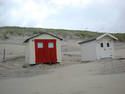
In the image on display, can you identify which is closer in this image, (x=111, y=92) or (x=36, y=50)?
(x=111, y=92)

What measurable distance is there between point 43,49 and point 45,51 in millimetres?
281

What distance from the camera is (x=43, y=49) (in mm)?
15445

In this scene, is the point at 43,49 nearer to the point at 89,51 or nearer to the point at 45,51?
the point at 45,51

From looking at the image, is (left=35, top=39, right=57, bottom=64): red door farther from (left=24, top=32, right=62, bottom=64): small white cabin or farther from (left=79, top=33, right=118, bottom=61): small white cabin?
(left=79, top=33, right=118, bottom=61): small white cabin

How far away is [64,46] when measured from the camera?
38125 millimetres

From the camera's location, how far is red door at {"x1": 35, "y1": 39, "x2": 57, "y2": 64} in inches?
603

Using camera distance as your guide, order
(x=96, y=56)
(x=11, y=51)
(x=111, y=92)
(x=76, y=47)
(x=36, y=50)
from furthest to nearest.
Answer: (x=76, y=47) → (x=11, y=51) → (x=96, y=56) → (x=36, y=50) → (x=111, y=92)

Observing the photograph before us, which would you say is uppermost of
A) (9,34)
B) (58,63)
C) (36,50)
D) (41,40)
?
(9,34)

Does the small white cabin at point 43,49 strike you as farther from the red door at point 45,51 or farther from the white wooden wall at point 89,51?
the white wooden wall at point 89,51

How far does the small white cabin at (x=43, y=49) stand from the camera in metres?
15.2

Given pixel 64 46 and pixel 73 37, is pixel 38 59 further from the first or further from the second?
pixel 73 37

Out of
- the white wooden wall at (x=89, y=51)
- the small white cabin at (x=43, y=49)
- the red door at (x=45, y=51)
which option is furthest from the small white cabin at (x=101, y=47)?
the red door at (x=45, y=51)

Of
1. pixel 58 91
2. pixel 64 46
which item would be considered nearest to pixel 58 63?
pixel 58 91

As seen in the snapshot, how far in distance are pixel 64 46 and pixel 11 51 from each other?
1324 centimetres
